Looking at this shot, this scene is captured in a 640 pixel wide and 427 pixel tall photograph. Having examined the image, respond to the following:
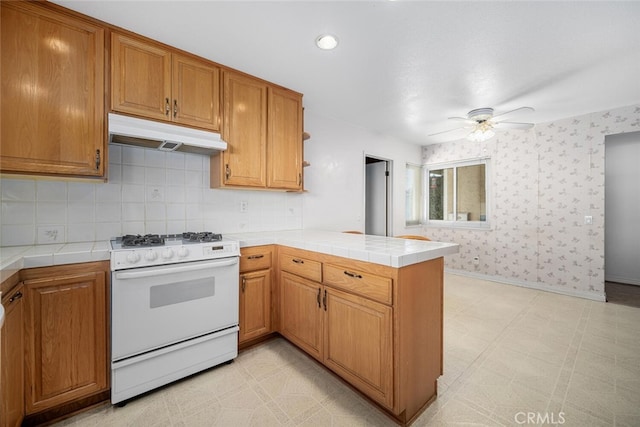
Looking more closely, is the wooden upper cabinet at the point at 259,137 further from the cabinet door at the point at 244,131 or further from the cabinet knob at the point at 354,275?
the cabinet knob at the point at 354,275

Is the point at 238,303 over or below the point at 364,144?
below

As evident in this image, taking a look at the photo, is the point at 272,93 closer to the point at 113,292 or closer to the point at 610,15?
the point at 113,292

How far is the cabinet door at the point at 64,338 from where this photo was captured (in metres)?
1.41

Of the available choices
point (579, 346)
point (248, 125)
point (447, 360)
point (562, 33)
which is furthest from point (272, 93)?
point (579, 346)

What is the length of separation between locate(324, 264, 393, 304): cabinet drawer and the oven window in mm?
857

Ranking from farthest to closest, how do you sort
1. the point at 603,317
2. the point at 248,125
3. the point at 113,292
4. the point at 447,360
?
1. the point at 603,317
2. the point at 248,125
3. the point at 447,360
4. the point at 113,292

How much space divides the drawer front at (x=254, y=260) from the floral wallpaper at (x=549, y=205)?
3823mm

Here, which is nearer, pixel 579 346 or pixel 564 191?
pixel 579 346

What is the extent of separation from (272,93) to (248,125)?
45 cm

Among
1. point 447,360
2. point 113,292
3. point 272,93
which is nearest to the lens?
point 113,292

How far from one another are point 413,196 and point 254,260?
3.84m

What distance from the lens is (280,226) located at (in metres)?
3.05

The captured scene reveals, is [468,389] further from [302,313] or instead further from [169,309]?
[169,309]

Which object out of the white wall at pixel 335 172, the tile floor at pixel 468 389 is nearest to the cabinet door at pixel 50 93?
the tile floor at pixel 468 389
